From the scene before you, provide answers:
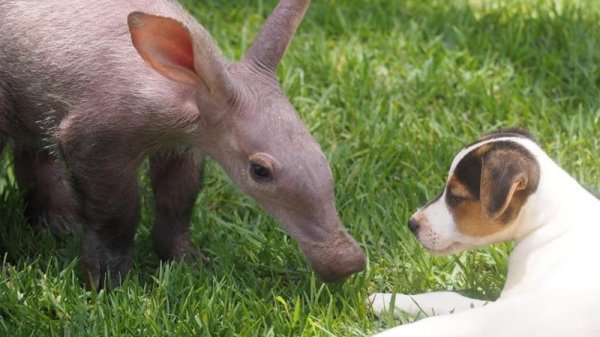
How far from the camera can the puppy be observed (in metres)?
4.41

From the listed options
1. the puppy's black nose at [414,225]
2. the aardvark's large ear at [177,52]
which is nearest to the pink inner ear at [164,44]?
the aardvark's large ear at [177,52]

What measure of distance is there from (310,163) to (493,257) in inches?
41.6

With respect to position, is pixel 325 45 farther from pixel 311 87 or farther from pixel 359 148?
pixel 359 148

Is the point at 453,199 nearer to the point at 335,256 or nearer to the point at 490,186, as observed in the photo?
the point at 490,186

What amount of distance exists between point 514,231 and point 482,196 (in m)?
0.27

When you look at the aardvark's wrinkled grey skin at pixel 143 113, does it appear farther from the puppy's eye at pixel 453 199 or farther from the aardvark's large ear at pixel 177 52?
the puppy's eye at pixel 453 199

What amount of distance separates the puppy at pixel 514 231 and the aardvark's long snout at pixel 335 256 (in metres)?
0.21

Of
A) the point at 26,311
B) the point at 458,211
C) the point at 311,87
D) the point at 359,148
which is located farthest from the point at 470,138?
the point at 26,311

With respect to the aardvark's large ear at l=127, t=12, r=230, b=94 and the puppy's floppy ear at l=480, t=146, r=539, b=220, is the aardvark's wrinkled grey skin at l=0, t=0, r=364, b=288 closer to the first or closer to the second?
the aardvark's large ear at l=127, t=12, r=230, b=94

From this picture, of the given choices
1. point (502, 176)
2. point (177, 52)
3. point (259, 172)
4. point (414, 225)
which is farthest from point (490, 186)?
point (177, 52)

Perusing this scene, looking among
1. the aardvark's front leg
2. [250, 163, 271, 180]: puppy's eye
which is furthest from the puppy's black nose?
the aardvark's front leg

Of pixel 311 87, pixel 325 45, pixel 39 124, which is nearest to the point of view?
pixel 39 124

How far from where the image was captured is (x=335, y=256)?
4992mm

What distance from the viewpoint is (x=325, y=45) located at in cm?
760
